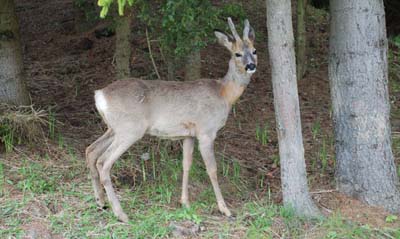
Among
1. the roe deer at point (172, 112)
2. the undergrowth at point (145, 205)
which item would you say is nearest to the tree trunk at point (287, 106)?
the undergrowth at point (145, 205)

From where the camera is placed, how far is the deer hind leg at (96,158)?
20.0 ft

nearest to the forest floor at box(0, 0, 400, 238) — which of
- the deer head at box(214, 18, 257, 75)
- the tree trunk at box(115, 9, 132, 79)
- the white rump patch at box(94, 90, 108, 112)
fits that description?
the tree trunk at box(115, 9, 132, 79)

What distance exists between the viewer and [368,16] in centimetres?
618

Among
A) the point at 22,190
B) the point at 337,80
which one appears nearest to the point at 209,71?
the point at 337,80

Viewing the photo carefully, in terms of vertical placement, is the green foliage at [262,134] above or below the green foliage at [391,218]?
above

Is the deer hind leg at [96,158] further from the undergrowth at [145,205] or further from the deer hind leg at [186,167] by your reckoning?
the deer hind leg at [186,167]

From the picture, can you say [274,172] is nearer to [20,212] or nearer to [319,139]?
[319,139]

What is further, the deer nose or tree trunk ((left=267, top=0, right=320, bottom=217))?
the deer nose

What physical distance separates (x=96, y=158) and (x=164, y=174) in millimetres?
858

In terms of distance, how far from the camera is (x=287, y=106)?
19.0 feet

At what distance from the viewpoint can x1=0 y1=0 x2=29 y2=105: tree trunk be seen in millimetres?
7520

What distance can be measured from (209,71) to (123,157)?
307cm

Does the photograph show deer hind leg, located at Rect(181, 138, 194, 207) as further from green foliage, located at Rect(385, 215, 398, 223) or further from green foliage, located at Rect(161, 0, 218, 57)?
green foliage, located at Rect(385, 215, 398, 223)

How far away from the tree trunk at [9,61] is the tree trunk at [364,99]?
372 cm
